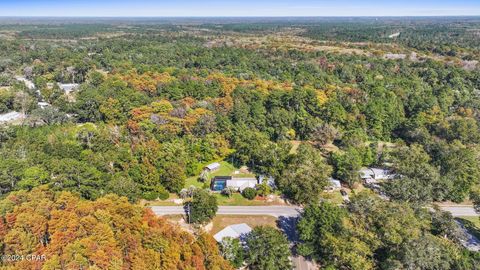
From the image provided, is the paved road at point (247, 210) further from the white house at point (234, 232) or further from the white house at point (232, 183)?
the white house at point (234, 232)

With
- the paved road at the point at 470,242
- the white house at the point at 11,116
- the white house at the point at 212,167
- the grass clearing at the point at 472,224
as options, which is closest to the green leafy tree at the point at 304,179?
the white house at the point at 212,167

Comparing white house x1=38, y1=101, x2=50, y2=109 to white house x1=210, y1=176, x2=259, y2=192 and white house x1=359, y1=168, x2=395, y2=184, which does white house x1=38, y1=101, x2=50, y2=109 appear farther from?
white house x1=359, y1=168, x2=395, y2=184

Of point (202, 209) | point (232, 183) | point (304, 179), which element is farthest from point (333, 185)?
point (202, 209)

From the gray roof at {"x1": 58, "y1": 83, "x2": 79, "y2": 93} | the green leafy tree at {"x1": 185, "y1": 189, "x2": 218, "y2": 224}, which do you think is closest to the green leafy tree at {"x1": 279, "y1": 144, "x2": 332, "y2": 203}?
the green leafy tree at {"x1": 185, "y1": 189, "x2": 218, "y2": 224}

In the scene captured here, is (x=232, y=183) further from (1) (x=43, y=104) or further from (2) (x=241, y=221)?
(1) (x=43, y=104)

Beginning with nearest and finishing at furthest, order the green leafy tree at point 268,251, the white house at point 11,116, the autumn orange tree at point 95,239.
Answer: the autumn orange tree at point 95,239, the green leafy tree at point 268,251, the white house at point 11,116
